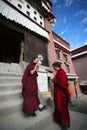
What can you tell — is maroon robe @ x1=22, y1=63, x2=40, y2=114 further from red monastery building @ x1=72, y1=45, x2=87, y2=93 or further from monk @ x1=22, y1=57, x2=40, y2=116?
red monastery building @ x1=72, y1=45, x2=87, y2=93

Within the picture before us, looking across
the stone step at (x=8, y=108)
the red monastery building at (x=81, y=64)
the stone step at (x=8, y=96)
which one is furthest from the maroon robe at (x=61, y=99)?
the red monastery building at (x=81, y=64)

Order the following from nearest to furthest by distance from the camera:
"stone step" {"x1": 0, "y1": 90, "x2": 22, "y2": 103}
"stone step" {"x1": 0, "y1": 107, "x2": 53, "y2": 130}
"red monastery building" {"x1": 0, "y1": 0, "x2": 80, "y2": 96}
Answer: "stone step" {"x1": 0, "y1": 107, "x2": 53, "y2": 130}
"stone step" {"x1": 0, "y1": 90, "x2": 22, "y2": 103}
"red monastery building" {"x1": 0, "y1": 0, "x2": 80, "y2": 96}

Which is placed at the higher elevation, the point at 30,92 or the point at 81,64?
the point at 81,64

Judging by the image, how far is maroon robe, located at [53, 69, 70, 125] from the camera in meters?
2.70

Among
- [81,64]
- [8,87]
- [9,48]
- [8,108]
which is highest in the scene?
A: [9,48]

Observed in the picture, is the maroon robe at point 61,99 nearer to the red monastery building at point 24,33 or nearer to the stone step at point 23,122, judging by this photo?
the stone step at point 23,122

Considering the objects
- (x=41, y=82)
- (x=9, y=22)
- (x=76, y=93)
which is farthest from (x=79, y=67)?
(x=9, y=22)

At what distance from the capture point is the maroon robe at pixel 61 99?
2.70 m

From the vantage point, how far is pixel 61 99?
273 centimetres

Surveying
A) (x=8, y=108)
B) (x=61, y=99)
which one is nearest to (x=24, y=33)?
(x=8, y=108)

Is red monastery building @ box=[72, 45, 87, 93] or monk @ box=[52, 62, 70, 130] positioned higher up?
red monastery building @ box=[72, 45, 87, 93]

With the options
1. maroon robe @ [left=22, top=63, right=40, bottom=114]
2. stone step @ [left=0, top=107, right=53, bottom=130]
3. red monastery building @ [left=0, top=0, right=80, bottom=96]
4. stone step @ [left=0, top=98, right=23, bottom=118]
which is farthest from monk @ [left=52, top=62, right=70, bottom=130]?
red monastery building @ [left=0, top=0, right=80, bottom=96]

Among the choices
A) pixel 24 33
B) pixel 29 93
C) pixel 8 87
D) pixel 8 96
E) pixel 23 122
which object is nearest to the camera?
pixel 23 122

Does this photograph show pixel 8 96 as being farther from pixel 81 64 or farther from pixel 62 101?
pixel 81 64
